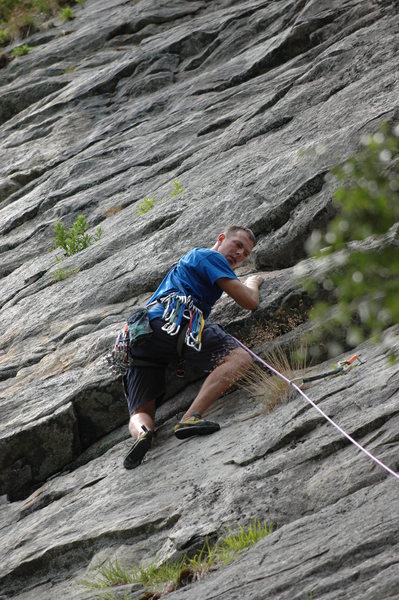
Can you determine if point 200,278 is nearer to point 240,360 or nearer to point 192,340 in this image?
point 192,340

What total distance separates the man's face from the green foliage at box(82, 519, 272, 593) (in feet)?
11.1

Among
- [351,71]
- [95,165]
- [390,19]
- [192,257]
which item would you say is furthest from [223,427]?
[95,165]

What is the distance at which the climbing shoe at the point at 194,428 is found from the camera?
6.85 meters

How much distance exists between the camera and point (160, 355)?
7516mm

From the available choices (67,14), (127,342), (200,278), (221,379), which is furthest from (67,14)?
(221,379)

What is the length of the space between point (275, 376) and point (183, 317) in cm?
105

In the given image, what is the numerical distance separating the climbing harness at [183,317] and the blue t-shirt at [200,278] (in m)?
0.08

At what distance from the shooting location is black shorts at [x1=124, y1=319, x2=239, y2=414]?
7352mm

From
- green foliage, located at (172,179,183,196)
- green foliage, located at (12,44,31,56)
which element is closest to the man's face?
green foliage, located at (172,179,183,196)

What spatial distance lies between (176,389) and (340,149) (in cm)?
348

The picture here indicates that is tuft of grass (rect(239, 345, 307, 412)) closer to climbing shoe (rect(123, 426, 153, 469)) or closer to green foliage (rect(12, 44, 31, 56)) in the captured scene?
climbing shoe (rect(123, 426, 153, 469))

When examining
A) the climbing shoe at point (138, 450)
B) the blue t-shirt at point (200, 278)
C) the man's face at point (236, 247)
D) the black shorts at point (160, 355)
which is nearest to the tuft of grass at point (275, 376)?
the black shorts at point (160, 355)

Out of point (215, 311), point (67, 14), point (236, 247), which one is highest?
point (67, 14)

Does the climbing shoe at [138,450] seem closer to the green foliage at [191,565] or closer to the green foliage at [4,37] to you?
the green foliage at [191,565]
